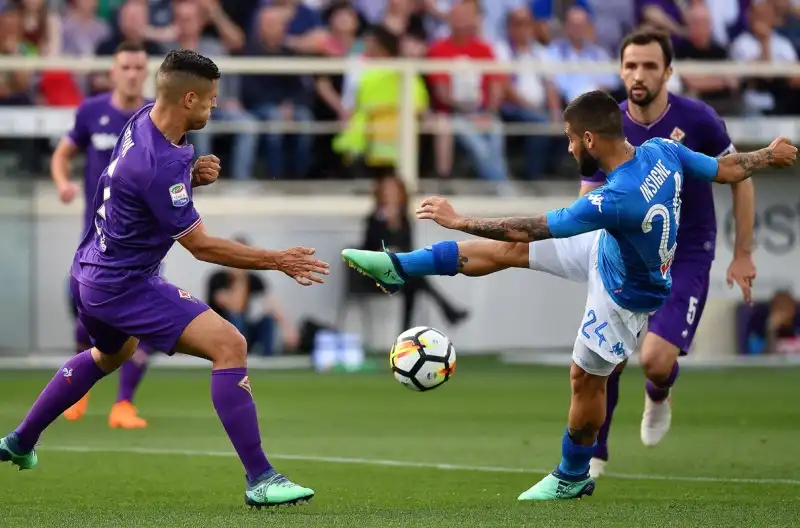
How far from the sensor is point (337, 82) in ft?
59.5

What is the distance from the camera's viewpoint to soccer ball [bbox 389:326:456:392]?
8211 mm

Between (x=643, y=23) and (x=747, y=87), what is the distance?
1477 mm

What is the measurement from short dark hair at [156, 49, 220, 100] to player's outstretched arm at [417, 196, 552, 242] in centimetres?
117

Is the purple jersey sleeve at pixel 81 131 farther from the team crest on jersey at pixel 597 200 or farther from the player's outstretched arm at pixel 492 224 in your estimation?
the team crest on jersey at pixel 597 200

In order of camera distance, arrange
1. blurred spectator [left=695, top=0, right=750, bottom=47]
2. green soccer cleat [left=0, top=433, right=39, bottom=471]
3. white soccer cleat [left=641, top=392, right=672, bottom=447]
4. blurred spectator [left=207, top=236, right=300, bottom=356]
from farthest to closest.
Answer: blurred spectator [left=695, top=0, right=750, bottom=47] < blurred spectator [left=207, top=236, right=300, bottom=356] < white soccer cleat [left=641, top=392, right=672, bottom=447] < green soccer cleat [left=0, top=433, right=39, bottom=471]

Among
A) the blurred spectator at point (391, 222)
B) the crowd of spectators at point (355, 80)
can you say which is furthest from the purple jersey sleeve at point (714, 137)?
the crowd of spectators at point (355, 80)

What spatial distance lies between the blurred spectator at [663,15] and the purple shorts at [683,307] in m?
10.0

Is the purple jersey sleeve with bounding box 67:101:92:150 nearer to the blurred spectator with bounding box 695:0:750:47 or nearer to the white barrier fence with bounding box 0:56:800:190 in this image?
the white barrier fence with bounding box 0:56:800:190

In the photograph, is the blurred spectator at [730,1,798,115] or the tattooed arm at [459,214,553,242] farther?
the blurred spectator at [730,1,798,115]

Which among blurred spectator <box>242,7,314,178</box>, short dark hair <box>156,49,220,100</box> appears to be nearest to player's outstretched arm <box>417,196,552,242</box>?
short dark hair <box>156,49,220,100</box>

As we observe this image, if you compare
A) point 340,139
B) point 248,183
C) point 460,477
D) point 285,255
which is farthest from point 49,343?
point 285,255

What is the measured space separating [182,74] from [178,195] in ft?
1.95

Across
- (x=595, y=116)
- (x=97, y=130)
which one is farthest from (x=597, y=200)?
(x=97, y=130)

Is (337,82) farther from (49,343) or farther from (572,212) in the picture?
(572,212)
